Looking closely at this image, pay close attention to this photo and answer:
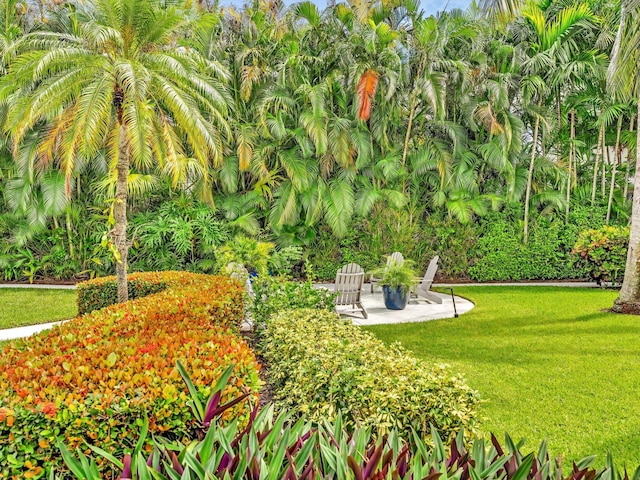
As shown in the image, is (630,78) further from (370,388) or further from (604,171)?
(370,388)

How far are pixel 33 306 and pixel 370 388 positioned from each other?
9282 mm

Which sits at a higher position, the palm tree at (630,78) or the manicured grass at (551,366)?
the palm tree at (630,78)

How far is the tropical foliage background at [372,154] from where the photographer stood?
41.0ft

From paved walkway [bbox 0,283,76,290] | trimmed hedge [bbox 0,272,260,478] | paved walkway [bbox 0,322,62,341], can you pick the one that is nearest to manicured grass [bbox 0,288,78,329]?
paved walkway [bbox 0,322,62,341]

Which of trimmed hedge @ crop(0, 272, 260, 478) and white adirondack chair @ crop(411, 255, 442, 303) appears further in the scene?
white adirondack chair @ crop(411, 255, 442, 303)

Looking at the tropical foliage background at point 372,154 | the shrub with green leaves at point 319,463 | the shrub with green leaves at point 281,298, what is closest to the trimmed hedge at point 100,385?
the shrub with green leaves at point 319,463

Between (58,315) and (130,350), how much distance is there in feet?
22.8

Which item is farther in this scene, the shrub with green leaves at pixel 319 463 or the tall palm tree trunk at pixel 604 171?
the tall palm tree trunk at pixel 604 171

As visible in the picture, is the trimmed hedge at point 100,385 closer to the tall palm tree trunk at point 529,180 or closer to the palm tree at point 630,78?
the palm tree at point 630,78

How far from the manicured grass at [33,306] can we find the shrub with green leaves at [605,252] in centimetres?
1152

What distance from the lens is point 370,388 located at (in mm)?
3143

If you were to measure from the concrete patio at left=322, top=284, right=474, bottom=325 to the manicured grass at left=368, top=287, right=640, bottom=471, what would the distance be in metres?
0.38

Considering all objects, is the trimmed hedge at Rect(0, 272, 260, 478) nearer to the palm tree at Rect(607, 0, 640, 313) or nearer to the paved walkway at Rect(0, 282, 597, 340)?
the paved walkway at Rect(0, 282, 597, 340)

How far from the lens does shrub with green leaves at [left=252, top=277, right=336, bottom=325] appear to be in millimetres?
6504
